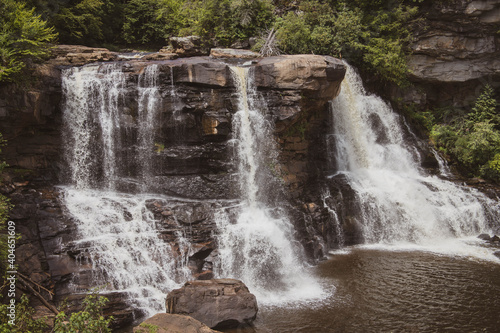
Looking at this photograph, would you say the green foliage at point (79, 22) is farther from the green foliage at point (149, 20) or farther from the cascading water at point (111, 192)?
the cascading water at point (111, 192)

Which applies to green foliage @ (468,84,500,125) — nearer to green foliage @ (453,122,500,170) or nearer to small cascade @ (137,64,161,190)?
green foliage @ (453,122,500,170)

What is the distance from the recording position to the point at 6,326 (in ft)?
17.7

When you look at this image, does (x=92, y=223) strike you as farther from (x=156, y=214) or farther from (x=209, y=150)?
(x=209, y=150)

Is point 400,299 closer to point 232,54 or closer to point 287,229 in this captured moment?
point 287,229

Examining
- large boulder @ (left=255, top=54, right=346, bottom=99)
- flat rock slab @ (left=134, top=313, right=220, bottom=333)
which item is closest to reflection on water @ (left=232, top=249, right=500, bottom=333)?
flat rock slab @ (left=134, top=313, right=220, bottom=333)

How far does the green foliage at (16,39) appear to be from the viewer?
11039 millimetres

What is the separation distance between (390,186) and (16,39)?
14.9 meters

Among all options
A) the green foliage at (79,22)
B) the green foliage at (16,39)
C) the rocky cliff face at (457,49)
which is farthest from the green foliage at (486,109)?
the green foliage at (79,22)

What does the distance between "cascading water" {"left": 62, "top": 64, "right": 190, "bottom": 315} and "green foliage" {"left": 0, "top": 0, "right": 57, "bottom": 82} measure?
141cm

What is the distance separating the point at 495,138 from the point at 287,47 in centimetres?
1064

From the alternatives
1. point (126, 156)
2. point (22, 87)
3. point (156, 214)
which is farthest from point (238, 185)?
point (22, 87)

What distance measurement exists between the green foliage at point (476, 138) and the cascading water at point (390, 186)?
218 centimetres

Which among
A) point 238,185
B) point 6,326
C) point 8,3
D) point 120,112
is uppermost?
point 8,3

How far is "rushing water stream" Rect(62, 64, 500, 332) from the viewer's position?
9117mm
